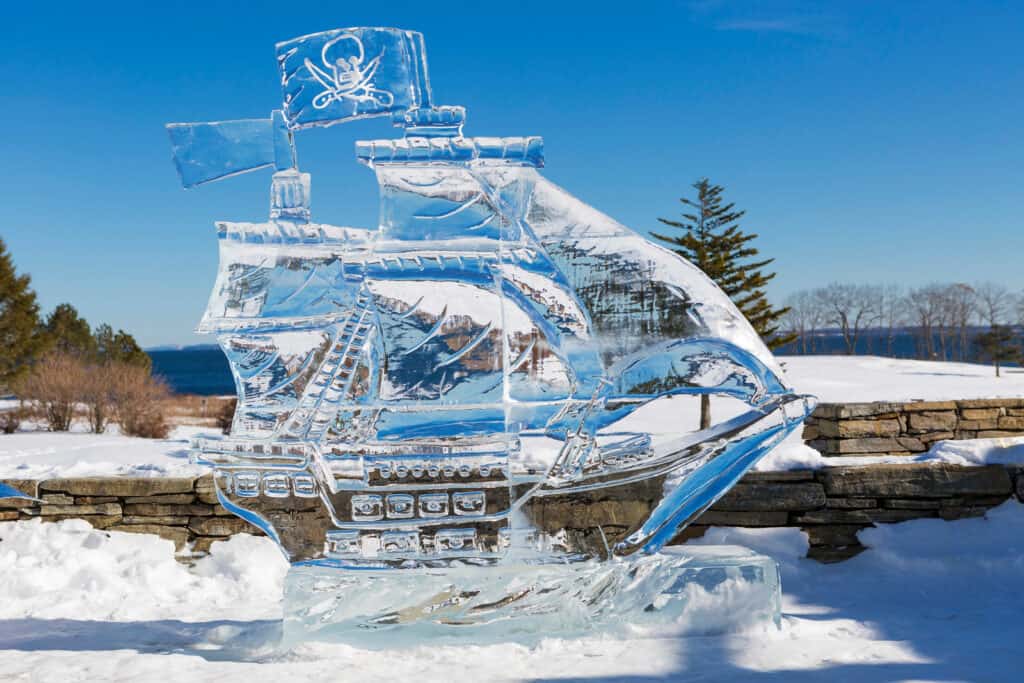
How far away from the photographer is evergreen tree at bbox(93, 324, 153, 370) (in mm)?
29186

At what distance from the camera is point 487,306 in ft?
13.2

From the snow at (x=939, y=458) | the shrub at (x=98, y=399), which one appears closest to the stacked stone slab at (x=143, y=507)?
the snow at (x=939, y=458)

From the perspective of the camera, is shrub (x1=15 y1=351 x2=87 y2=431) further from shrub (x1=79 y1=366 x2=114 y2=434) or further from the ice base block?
the ice base block

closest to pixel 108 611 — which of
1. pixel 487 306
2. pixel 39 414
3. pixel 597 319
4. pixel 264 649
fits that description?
pixel 264 649

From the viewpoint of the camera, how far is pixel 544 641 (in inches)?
154

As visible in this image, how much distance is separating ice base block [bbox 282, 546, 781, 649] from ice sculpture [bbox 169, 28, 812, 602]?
102 mm

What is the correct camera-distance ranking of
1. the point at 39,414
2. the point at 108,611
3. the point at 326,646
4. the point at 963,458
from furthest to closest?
the point at 39,414
the point at 963,458
the point at 108,611
the point at 326,646

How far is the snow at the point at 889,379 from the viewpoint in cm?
1766

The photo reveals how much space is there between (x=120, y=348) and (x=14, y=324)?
4.04 metres

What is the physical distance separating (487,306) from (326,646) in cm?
186

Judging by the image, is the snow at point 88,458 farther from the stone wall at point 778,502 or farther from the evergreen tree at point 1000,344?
the evergreen tree at point 1000,344

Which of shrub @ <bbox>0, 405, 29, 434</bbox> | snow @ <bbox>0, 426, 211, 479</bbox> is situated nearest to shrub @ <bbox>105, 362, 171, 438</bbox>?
shrub @ <bbox>0, 405, 29, 434</bbox>

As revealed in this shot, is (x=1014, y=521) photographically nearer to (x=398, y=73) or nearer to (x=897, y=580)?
(x=897, y=580)

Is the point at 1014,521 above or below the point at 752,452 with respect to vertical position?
below
